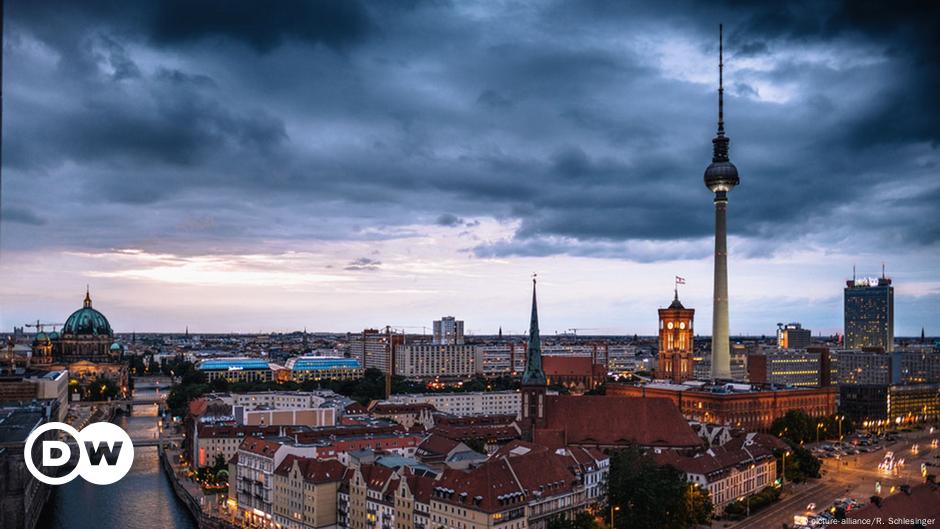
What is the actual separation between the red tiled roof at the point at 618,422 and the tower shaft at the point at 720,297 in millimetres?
39508

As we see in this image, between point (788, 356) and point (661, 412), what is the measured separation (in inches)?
2821

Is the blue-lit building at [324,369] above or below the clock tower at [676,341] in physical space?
below

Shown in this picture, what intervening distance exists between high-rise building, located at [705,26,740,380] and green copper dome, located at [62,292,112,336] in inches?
3371

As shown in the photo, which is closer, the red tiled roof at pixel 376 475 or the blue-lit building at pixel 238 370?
the red tiled roof at pixel 376 475

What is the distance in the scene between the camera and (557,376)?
346 feet

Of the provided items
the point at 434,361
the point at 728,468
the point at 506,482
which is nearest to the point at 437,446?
the point at 506,482

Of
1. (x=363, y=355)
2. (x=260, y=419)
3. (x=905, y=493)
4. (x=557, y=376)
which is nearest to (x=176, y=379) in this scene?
(x=363, y=355)

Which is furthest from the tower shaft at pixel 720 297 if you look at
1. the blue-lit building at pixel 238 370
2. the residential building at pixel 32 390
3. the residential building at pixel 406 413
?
the blue-lit building at pixel 238 370

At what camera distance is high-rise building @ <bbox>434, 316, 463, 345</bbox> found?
582ft

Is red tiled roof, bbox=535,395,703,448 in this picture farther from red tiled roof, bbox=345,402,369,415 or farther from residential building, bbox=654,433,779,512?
red tiled roof, bbox=345,402,369,415

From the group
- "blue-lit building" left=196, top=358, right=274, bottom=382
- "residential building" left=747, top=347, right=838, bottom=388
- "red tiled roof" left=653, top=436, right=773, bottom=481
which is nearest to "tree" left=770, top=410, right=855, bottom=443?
"red tiled roof" left=653, top=436, right=773, bottom=481

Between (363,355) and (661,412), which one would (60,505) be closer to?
(661,412)

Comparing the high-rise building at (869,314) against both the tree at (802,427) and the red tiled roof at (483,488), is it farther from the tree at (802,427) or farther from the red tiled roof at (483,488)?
the red tiled roof at (483,488)

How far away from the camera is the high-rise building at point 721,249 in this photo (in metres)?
83.5
